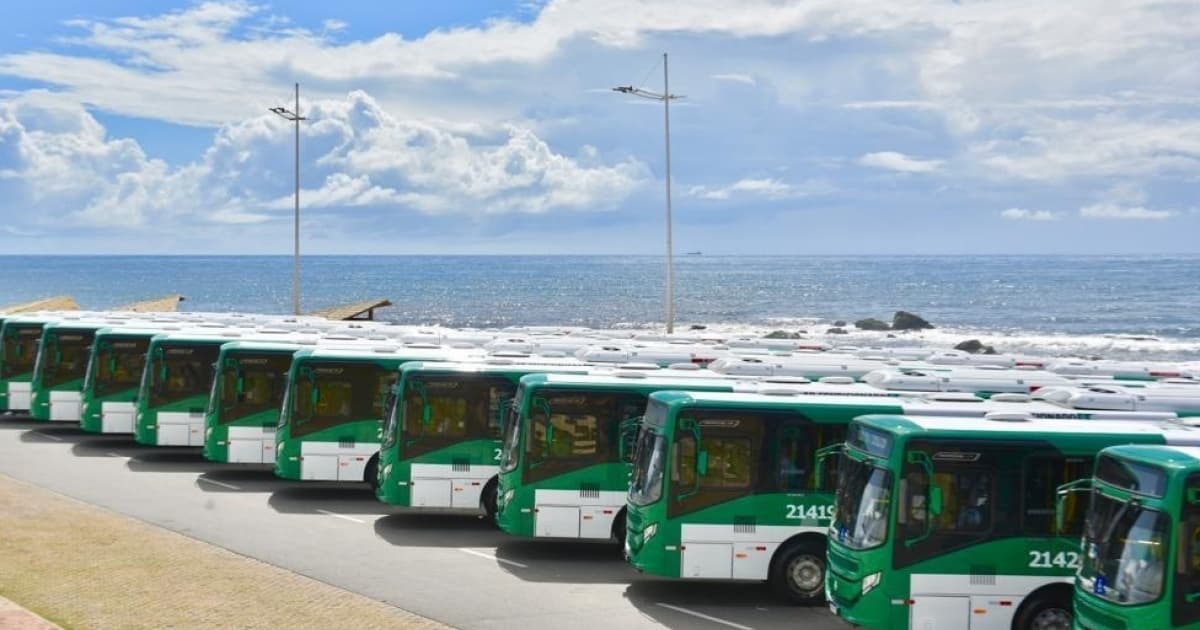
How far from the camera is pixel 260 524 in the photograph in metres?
24.4

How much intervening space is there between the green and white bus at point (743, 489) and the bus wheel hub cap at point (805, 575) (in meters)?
0.01

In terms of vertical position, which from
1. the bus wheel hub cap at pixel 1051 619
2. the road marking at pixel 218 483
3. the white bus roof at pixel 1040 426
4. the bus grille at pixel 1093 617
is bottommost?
the road marking at pixel 218 483

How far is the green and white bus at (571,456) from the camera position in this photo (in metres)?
21.8

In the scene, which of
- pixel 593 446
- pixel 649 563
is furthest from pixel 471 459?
pixel 649 563

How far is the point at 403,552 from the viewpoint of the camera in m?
22.2

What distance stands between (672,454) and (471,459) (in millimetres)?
6105

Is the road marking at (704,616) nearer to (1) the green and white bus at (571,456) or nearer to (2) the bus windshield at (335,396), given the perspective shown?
(1) the green and white bus at (571,456)

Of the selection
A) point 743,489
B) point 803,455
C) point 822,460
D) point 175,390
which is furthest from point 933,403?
point 175,390

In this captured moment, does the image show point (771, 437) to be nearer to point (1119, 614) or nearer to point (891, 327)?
point (1119, 614)

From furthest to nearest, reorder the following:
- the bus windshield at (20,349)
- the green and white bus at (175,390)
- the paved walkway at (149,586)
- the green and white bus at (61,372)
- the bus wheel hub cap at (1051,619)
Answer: the bus windshield at (20,349) < the green and white bus at (61,372) < the green and white bus at (175,390) < the paved walkway at (149,586) < the bus wheel hub cap at (1051,619)

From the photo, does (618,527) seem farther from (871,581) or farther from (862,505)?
(871,581)

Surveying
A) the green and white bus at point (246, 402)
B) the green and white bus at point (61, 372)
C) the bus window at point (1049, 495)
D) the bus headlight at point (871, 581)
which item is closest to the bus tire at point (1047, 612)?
the bus window at point (1049, 495)

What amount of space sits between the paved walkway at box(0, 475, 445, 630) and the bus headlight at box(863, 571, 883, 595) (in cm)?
505

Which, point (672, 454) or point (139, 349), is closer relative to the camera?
point (672, 454)
